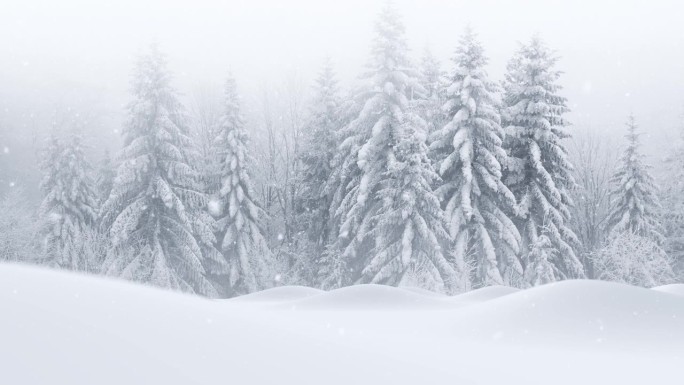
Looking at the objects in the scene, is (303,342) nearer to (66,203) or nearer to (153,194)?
(153,194)

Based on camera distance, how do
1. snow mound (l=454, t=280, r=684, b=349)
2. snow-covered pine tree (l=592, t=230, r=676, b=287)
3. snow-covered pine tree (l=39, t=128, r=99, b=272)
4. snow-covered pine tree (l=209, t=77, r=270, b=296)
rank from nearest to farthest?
1. snow mound (l=454, t=280, r=684, b=349)
2. snow-covered pine tree (l=592, t=230, r=676, b=287)
3. snow-covered pine tree (l=209, t=77, r=270, b=296)
4. snow-covered pine tree (l=39, t=128, r=99, b=272)

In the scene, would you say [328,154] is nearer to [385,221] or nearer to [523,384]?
[385,221]

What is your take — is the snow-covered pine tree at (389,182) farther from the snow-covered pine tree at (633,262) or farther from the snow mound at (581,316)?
the snow mound at (581,316)

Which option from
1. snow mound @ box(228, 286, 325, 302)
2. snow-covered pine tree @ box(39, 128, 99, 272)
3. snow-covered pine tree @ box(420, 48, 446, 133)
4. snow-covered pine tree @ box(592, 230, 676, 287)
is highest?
snow-covered pine tree @ box(420, 48, 446, 133)

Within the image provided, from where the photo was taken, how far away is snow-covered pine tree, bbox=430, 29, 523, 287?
79.5 feet

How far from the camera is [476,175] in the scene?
25.2 metres

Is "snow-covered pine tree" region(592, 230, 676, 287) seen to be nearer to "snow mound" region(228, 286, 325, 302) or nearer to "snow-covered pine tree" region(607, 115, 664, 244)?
"snow-covered pine tree" region(607, 115, 664, 244)

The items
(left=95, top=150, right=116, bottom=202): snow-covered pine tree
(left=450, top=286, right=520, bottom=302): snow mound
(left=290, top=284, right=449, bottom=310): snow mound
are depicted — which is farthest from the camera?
(left=95, top=150, right=116, bottom=202): snow-covered pine tree

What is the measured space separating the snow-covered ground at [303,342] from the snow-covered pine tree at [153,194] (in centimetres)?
2135

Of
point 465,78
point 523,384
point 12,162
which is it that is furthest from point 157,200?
point 12,162

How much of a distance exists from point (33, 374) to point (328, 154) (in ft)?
99.7

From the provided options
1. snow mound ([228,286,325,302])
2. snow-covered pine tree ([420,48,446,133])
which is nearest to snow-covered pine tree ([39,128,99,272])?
snow-covered pine tree ([420,48,446,133])

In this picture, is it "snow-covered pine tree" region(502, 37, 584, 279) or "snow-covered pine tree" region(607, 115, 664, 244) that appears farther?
"snow-covered pine tree" region(607, 115, 664, 244)

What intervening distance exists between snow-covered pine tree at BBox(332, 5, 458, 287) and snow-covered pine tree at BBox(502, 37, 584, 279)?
435 centimetres
